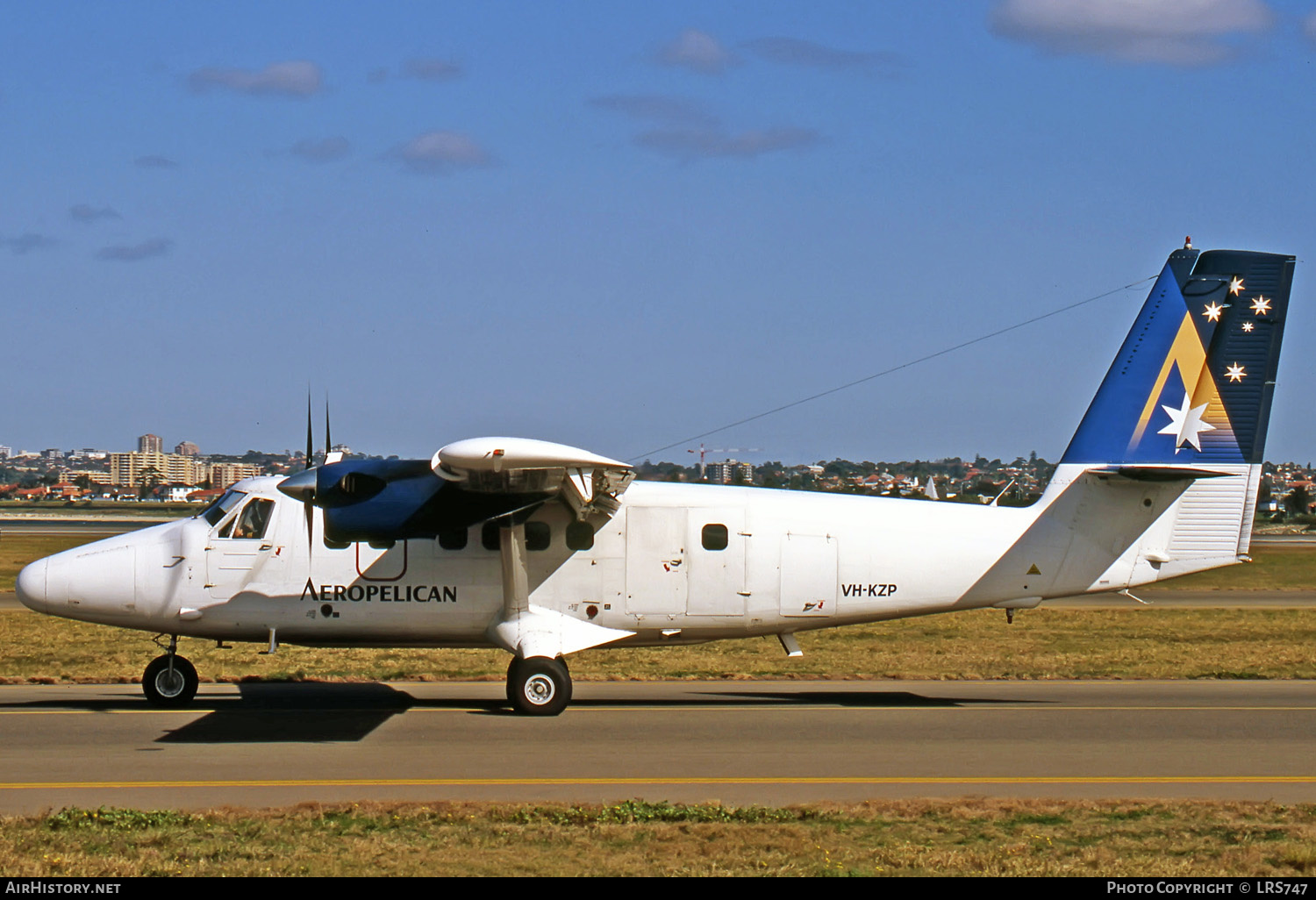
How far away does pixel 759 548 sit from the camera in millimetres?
14977

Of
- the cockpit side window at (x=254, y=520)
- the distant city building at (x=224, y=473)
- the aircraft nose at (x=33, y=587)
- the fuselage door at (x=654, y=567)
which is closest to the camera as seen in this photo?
the aircraft nose at (x=33, y=587)

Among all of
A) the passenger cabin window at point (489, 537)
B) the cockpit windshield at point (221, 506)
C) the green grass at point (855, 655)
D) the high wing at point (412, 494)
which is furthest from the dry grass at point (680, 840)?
the green grass at point (855, 655)

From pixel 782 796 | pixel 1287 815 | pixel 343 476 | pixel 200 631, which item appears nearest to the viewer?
pixel 1287 815

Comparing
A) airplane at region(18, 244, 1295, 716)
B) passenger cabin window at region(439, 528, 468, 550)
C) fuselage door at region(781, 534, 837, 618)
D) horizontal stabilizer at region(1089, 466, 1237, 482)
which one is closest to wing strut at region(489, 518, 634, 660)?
airplane at region(18, 244, 1295, 716)

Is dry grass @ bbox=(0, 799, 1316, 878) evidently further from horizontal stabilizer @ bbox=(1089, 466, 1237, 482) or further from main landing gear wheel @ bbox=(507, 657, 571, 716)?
horizontal stabilizer @ bbox=(1089, 466, 1237, 482)

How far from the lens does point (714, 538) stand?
Result: 49.0 ft

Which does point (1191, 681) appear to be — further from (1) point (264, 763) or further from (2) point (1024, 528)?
(1) point (264, 763)

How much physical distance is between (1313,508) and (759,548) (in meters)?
115

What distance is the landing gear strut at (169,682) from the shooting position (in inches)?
578

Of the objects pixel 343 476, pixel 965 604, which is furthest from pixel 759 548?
pixel 343 476

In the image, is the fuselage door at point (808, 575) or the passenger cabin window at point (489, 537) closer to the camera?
the passenger cabin window at point (489, 537)

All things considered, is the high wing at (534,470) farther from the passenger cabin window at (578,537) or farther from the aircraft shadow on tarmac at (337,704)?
the aircraft shadow on tarmac at (337,704)

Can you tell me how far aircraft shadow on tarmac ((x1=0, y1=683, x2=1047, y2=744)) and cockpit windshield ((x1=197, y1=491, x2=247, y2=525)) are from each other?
7.24 ft

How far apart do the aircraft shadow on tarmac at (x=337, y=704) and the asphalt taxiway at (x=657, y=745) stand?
4 cm
